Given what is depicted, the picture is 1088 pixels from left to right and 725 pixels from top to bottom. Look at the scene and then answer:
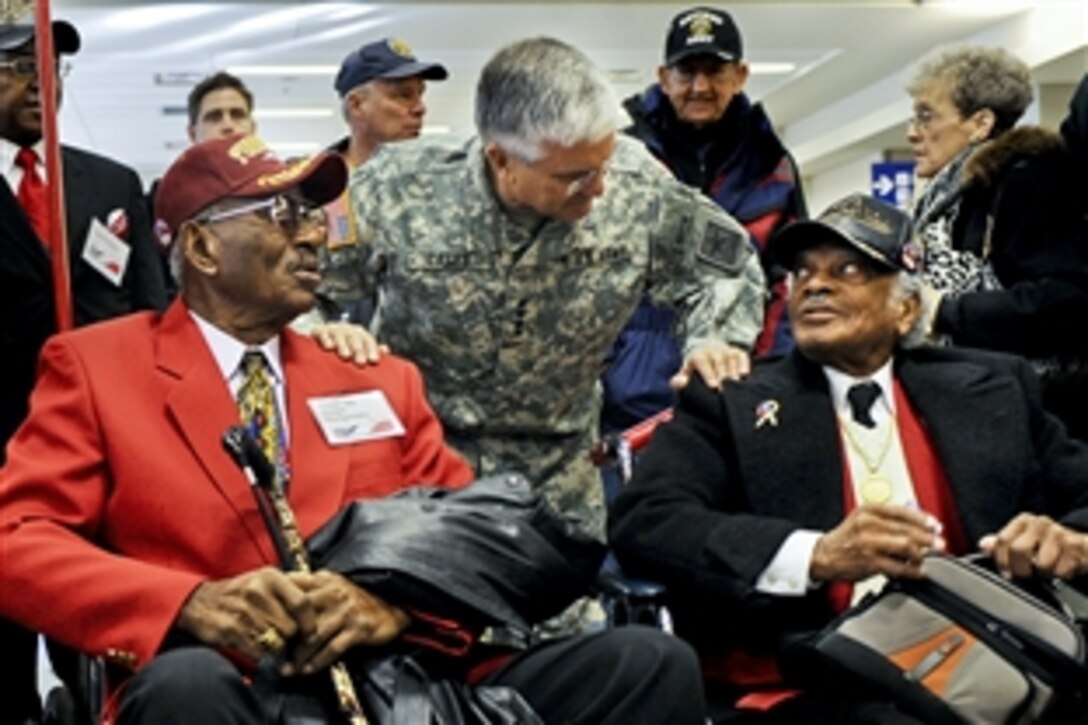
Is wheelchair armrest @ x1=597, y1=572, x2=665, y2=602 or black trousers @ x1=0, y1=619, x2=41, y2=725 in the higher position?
wheelchair armrest @ x1=597, y1=572, x2=665, y2=602

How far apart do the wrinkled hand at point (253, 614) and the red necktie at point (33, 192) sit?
1.28 meters

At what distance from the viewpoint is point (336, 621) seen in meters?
1.96

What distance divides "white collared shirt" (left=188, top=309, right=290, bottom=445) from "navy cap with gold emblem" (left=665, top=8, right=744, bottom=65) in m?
1.66

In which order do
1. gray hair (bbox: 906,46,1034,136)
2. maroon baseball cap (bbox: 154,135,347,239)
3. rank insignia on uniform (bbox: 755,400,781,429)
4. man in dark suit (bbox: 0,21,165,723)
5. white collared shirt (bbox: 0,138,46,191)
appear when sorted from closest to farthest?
1. maroon baseball cap (bbox: 154,135,347,239)
2. rank insignia on uniform (bbox: 755,400,781,429)
3. man in dark suit (bbox: 0,21,165,723)
4. white collared shirt (bbox: 0,138,46,191)
5. gray hair (bbox: 906,46,1034,136)

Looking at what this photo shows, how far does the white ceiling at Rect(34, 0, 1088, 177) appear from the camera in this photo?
10250 mm

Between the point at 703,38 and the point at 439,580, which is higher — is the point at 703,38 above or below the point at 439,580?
above

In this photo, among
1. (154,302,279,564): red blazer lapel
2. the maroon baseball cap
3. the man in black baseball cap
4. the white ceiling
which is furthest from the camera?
the white ceiling

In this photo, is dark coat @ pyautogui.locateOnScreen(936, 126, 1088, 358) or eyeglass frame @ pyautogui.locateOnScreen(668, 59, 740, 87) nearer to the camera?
dark coat @ pyautogui.locateOnScreen(936, 126, 1088, 358)

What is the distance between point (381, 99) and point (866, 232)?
82.6 inches

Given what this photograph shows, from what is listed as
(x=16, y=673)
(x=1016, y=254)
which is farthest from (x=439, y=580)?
(x=1016, y=254)

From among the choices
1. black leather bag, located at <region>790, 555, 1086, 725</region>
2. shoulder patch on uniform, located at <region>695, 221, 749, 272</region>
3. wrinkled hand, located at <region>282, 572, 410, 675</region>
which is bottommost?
black leather bag, located at <region>790, 555, 1086, 725</region>

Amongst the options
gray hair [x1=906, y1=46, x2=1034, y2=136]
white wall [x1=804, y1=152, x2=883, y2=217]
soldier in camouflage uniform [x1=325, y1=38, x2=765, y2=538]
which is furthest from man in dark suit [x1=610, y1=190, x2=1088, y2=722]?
white wall [x1=804, y1=152, x2=883, y2=217]

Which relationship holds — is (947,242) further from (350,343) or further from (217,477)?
(217,477)

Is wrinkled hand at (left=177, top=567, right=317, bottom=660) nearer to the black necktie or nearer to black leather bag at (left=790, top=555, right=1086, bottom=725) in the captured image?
black leather bag at (left=790, top=555, right=1086, bottom=725)
